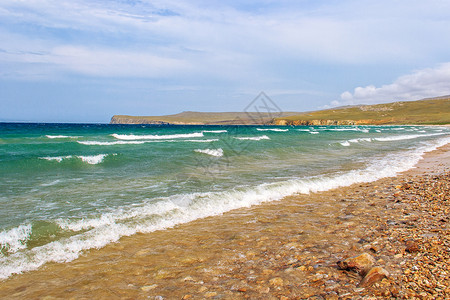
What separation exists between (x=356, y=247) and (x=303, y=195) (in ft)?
14.6

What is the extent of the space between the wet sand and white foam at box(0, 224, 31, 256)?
1272 mm

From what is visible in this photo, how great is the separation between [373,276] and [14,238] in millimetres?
6306

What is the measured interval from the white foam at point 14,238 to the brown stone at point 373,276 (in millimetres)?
5862

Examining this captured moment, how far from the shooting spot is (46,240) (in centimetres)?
555

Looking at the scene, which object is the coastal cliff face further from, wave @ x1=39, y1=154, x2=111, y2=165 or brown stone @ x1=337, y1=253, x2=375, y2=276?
brown stone @ x1=337, y1=253, x2=375, y2=276

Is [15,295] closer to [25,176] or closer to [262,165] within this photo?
[25,176]

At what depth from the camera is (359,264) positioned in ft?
12.4

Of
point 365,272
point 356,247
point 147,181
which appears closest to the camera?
point 365,272

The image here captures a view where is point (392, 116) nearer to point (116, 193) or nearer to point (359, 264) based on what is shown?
point (116, 193)

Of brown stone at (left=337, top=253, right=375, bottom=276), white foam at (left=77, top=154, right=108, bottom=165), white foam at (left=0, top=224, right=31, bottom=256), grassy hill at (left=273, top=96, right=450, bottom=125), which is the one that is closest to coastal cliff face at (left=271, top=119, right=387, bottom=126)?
grassy hill at (left=273, top=96, right=450, bottom=125)

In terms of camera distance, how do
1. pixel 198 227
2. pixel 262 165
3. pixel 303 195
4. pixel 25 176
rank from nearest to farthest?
pixel 198 227 < pixel 303 195 < pixel 25 176 < pixel 262 165

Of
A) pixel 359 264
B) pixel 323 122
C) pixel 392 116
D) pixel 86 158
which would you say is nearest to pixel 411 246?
pixel 359 264

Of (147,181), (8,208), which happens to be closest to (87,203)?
(8,208)

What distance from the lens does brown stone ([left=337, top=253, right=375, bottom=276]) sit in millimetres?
3697
